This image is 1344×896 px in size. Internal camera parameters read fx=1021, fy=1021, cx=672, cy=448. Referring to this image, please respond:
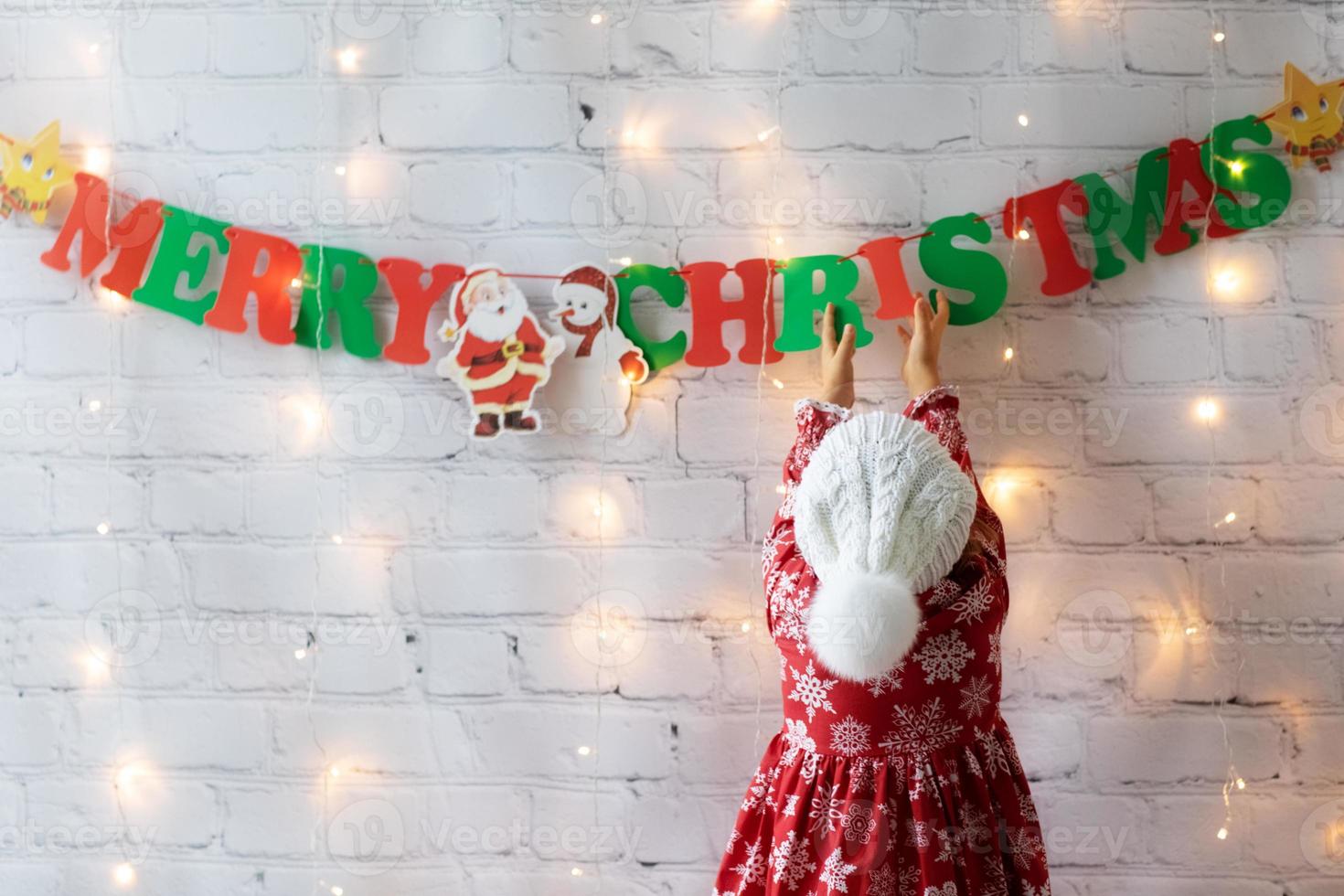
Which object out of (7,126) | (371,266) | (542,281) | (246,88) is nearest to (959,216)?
(542,281)

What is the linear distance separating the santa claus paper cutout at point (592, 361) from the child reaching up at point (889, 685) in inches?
9.9

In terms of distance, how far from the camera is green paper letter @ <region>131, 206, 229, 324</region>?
1.27 meters

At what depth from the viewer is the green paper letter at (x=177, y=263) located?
127cm

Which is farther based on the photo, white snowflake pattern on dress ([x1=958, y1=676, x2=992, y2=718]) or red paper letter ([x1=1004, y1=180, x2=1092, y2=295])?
red paper letter ([x1=1004, y1=180, x2=1092, y2=295])

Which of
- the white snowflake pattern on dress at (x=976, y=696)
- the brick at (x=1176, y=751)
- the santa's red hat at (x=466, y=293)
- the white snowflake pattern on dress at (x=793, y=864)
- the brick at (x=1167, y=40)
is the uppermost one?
the brick at (x=1167, y=40)

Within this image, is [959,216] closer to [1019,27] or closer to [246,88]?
[1019,27]

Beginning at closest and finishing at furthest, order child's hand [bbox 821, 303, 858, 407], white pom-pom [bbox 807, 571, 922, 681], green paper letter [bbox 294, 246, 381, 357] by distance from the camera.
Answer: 1. white pom-pom [bbox 807, 571, 922, 681]
2. child's hand [bbox 821, 303, 858, 407]
3. green paper letter [bbox 294, 246, 381, 357]

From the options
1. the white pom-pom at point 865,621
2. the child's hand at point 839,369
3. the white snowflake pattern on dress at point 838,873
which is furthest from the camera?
the child's hand at point 839,369
